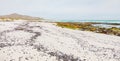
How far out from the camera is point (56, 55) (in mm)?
19875

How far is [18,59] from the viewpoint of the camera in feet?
58.5

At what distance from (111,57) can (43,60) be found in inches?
296

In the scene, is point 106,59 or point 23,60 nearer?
point 23,60

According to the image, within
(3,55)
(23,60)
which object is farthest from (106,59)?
(3,55)

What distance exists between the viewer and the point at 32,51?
20.9 m

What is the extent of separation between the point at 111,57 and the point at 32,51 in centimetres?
814

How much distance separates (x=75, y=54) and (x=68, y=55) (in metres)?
0.98

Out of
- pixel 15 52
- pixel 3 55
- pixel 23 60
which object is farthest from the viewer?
pixel 15 52

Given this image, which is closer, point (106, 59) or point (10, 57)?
point (10, 57)

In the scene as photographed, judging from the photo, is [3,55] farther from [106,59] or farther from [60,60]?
[106,59]

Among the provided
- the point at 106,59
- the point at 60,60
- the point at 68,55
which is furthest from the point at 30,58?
the point at 106,59

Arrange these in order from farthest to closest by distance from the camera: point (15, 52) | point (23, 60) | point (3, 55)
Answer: point (15, 52) → point (3, 55) → point (23, 60)

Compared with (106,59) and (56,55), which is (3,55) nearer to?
(56,55)

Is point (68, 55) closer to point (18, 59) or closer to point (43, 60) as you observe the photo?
point (43, 60)
